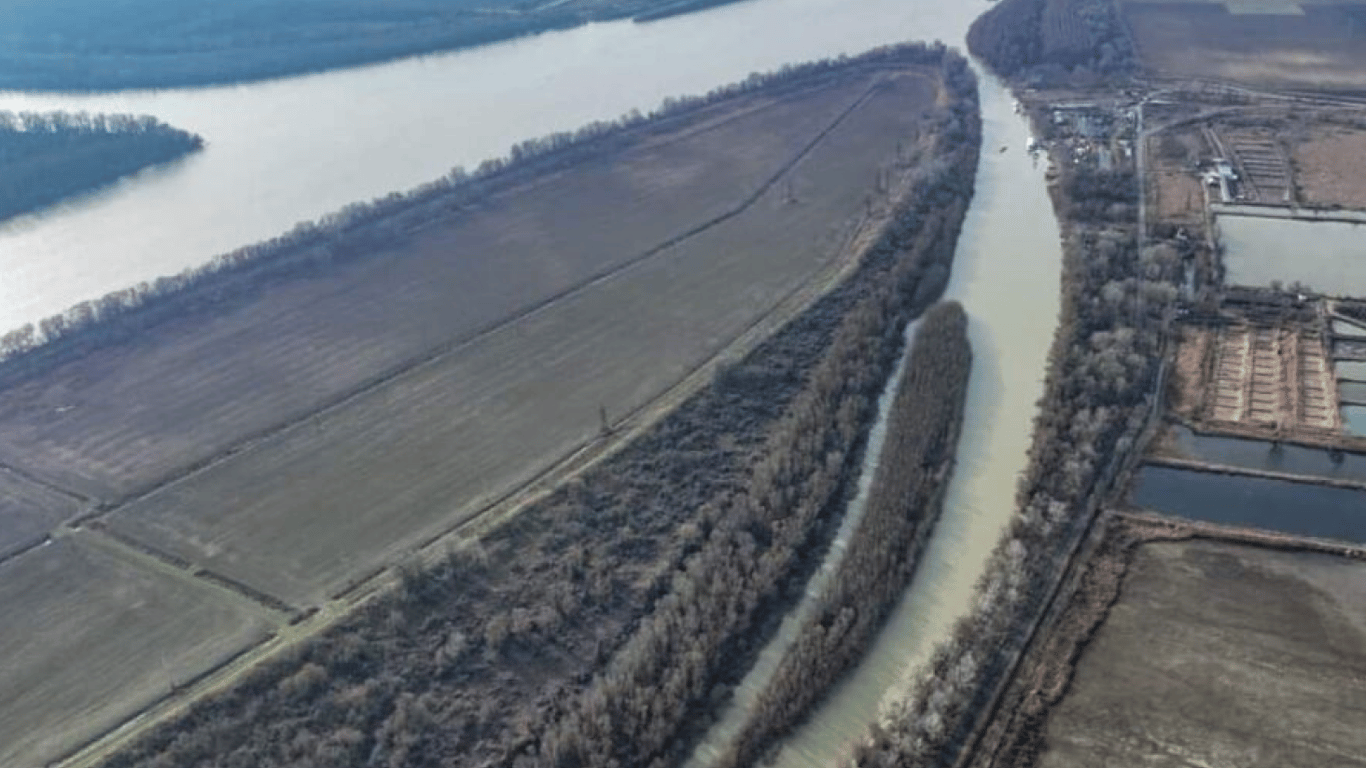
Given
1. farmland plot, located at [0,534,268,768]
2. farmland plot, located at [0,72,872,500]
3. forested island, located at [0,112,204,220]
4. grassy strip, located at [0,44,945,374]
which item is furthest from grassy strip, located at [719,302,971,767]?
forested island, located at [0,112,204,220]

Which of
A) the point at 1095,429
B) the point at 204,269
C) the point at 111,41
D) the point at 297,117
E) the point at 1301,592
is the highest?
the point at 111,41

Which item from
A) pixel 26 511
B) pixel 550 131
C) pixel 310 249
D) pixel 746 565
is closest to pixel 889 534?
pixel 746 565

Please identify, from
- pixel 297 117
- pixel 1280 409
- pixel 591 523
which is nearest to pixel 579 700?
pixel 591 523

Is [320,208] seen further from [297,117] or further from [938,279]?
[938,279]

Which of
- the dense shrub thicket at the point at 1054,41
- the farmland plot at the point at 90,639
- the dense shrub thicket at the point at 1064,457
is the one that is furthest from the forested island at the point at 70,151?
the dense shrub thicket at the point at 1054,41

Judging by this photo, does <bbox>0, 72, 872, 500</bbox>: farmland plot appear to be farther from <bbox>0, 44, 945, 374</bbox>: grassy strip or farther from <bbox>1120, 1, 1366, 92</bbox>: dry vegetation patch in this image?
<bbox>1120, 1, 1366, 92</bbox>: dry vegetation patch
